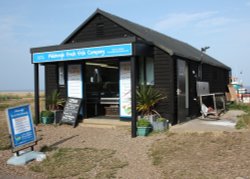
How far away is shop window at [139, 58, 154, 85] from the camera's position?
40.5 ft

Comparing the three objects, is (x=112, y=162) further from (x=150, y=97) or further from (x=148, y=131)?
(x=150, y=97)

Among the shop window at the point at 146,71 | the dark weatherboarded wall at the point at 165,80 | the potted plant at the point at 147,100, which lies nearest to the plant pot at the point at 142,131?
the potted plant at the point at 147,100

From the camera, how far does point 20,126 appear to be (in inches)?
334

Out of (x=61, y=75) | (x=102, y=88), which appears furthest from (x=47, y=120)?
(x=102, y=88)

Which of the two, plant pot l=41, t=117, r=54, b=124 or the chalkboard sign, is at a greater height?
the chalkboard sign

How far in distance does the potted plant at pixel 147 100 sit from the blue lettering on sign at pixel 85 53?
1.62m

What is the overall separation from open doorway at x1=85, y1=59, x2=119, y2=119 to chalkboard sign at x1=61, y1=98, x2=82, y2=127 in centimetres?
85

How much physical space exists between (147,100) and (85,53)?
2950 mm

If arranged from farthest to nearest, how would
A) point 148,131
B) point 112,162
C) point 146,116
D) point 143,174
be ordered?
1. point 146,116
2. point 148,131
3. point 112,162
4. point 143,174

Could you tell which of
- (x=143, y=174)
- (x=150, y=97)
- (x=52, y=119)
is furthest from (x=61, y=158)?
(x=52, y=119)

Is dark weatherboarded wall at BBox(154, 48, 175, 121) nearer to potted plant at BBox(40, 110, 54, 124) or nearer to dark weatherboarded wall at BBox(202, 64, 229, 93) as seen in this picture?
potted plant at BBox(40, 110, 54, 124)

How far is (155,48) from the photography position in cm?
1205

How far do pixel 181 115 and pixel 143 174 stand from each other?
6.33 m

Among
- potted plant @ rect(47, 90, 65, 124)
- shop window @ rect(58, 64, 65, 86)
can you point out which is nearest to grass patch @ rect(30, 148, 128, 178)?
potted plant @ rect(47, 90, 65, 124)
